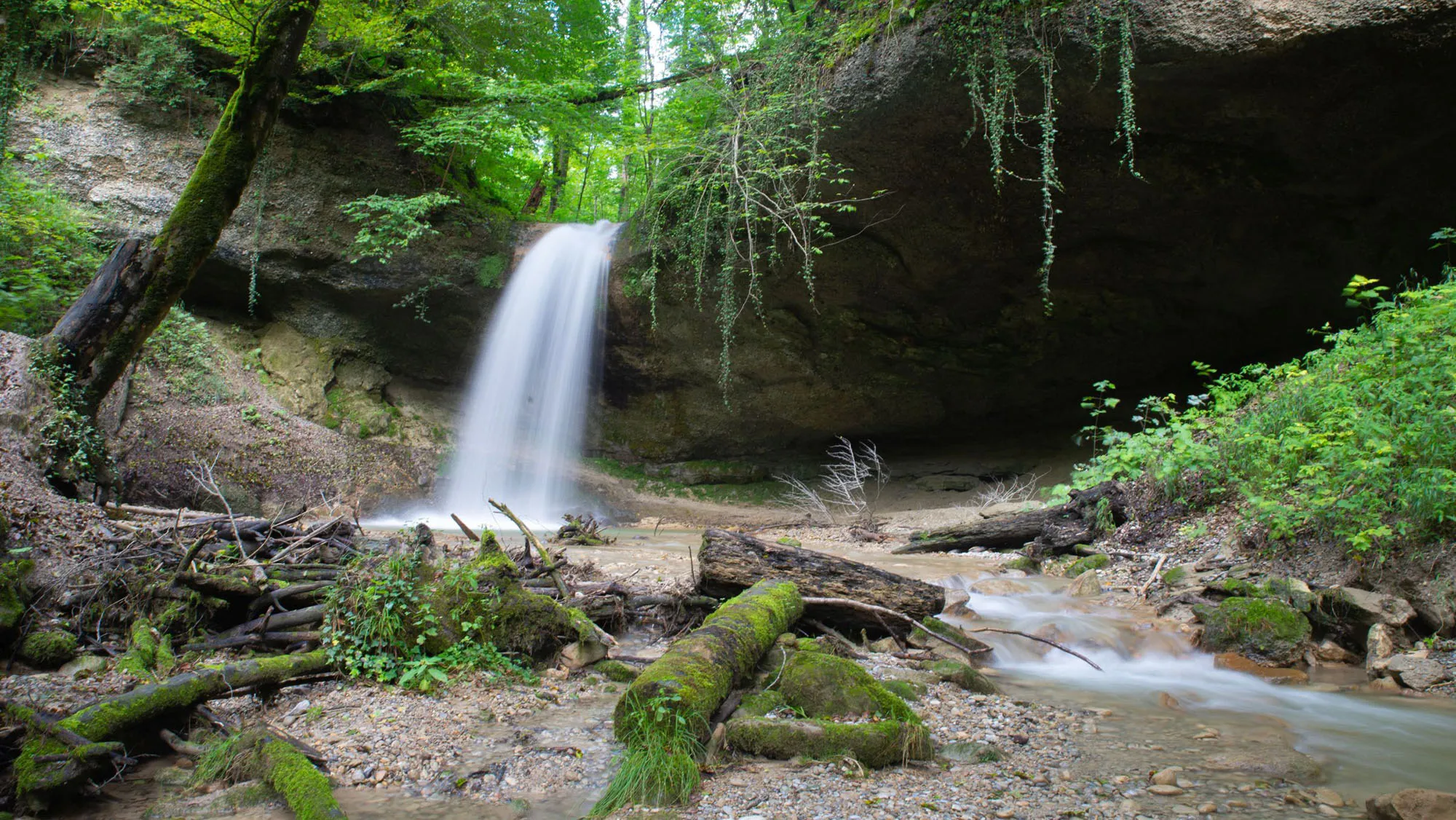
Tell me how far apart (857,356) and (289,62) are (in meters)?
9.46

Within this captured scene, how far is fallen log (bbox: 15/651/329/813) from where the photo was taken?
6.61ft

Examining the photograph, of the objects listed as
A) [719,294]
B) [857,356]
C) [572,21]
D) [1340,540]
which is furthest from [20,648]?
[572,21]

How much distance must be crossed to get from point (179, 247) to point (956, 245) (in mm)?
9335

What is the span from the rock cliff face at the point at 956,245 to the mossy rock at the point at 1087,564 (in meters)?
4.83

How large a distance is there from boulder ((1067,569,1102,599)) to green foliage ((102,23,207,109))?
14.4 meters

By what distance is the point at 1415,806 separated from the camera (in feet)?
6.96

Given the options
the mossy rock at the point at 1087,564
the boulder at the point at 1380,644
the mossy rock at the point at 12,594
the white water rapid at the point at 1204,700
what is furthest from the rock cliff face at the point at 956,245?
the mossy rock at the point at 12,594

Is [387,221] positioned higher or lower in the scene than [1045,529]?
higher

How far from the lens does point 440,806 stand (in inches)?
89.9

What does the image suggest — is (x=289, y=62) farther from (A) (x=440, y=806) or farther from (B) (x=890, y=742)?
(B) (x=890, y=742)

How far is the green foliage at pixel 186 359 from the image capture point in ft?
32.1

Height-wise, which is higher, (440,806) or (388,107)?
(388,107)

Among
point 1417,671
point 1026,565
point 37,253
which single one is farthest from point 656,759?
point 37,253

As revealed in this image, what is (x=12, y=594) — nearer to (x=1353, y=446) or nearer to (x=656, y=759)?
(x=656, y=759)
